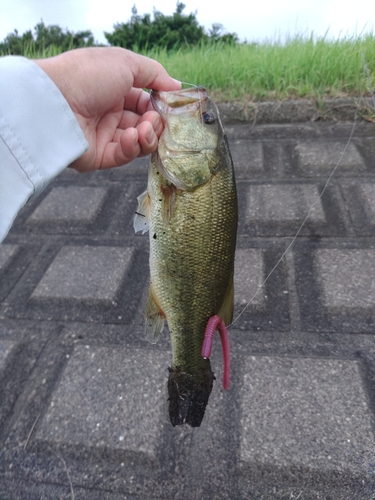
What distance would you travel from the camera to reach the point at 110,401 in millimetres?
1793

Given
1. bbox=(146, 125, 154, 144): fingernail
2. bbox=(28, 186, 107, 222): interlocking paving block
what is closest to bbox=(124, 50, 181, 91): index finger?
bbox=(146, 125, 154, 144): fingernail

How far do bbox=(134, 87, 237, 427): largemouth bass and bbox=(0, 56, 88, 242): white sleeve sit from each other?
0.29m

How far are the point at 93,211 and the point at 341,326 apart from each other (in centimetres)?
174

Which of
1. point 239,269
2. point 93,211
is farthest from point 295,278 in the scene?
point 93,211

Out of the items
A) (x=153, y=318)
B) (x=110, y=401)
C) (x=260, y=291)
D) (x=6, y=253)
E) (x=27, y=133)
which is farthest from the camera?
(x=6, y=253)

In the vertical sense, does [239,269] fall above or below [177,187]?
below

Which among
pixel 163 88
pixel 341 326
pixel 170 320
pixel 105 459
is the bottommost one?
pixel 105 459

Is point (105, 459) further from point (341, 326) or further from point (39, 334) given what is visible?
point (341, 326)

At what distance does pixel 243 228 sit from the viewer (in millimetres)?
2658

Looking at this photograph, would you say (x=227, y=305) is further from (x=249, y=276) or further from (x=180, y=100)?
(x=249, y=276)

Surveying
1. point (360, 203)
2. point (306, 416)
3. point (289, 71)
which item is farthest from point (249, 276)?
point (289, 71)

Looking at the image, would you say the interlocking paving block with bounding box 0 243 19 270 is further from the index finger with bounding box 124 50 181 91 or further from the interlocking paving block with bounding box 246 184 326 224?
the index finger with bounding box 124 50 181 91

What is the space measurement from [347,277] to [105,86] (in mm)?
1526

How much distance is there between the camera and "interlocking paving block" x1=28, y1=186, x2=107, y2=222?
2.92 m
